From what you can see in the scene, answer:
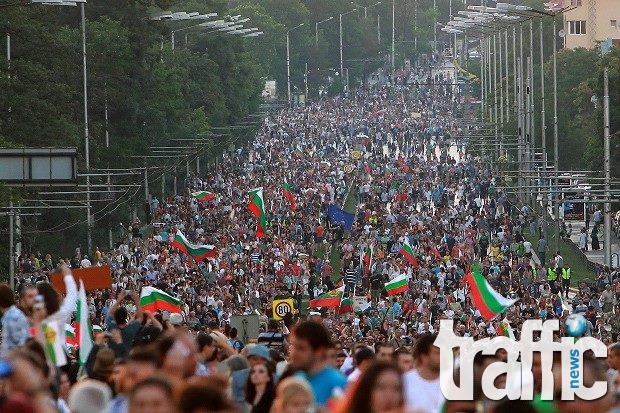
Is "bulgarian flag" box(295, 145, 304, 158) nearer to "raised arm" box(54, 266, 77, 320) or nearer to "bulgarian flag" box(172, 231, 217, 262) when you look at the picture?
"bulgarian flag" box(172, 231, 217, 262)

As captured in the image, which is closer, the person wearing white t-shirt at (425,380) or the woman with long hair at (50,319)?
the person wearing white t-shirt at (425,380)

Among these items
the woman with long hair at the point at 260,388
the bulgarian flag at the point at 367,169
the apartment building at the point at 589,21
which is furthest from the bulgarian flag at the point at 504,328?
the apartment building at the point at 589,21

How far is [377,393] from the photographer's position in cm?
1240

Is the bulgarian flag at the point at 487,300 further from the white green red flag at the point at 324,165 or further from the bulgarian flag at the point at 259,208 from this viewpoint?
the white green red flag at the point at 324,165

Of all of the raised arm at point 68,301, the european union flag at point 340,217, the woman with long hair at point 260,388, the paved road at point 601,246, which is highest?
the raised arm at point 68,301

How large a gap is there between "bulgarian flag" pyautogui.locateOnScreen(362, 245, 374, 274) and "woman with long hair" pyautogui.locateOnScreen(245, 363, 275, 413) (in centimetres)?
4157

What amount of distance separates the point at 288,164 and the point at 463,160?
11306 mm

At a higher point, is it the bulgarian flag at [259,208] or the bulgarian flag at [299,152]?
the bulgarian flag at [299,152]

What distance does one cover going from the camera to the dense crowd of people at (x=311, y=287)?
13.8 metres

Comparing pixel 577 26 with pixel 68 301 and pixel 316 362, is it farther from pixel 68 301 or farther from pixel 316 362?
pixel 316 362

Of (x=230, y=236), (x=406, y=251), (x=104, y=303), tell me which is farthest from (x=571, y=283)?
(x=104, y=303)

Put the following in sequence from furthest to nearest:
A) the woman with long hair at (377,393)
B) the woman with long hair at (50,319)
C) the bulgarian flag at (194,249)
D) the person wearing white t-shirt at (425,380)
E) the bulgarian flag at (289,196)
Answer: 1. the bulgarian flag at (289,196)
2. the bulgarian flag at (194,249)
3. the woman with long hair at (50,319)
4. the person wearing white t-shirt at (425,380)
5. the woman with long hair at (377,393)

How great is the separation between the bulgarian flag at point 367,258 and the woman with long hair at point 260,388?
136 ft

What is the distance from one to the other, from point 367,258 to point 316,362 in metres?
44.9
